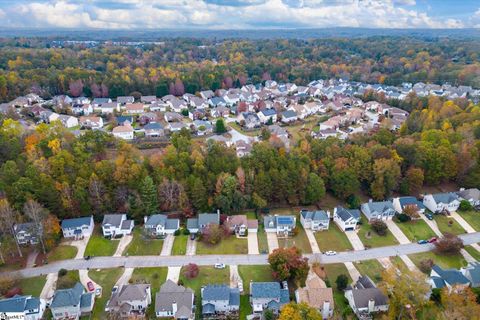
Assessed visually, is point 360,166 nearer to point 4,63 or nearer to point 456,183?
point 456,183

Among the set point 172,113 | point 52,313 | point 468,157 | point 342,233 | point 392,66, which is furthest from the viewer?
point 392,66

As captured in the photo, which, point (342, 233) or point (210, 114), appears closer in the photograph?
point (342, 233)

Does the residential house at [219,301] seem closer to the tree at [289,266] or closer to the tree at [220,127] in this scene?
the tree at [289,266]

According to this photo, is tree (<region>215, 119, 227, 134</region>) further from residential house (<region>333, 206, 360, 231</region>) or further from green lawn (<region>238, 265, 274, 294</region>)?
green lawn (<region>238, 265, 274, 294</region>)

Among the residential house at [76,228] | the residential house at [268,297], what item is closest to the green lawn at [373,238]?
the residential house at [268,297]

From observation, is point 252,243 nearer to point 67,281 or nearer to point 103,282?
point 103,282

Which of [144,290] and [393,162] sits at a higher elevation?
[393,162]

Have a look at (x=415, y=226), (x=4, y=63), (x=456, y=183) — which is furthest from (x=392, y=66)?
(x=4, y=63)
